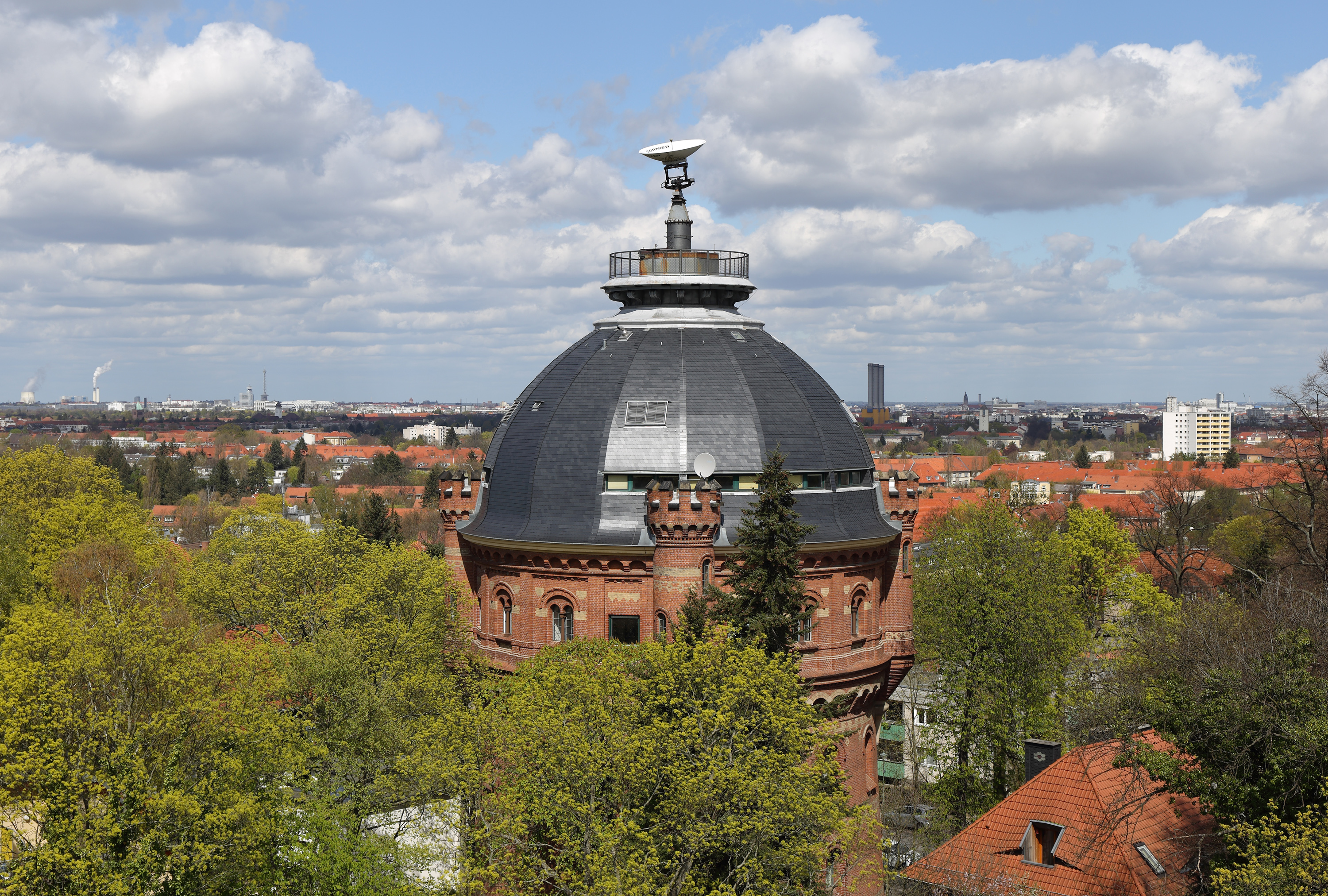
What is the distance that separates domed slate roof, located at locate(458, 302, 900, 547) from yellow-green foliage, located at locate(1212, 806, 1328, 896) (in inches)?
728

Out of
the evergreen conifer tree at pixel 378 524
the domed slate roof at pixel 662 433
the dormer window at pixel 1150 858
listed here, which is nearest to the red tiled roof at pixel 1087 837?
the dormer window at pixel 1150 858

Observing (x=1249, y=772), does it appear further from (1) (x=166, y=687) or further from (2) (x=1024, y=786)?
(1) (x=166, y=687)

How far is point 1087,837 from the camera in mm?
→ 33625

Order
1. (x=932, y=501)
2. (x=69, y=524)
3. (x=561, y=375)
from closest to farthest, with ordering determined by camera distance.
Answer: (x=561, y=375)
(x=69, y=524)
(x=932, y=501)

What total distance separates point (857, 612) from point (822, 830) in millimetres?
15557

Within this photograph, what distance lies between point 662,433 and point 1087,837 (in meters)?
19.4

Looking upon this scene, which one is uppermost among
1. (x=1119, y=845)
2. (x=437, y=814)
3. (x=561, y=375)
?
(x=561, y=375)

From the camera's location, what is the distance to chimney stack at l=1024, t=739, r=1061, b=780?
40.7 meters

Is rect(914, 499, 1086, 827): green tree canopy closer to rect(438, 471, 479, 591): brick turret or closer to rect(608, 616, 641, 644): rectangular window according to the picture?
rect(608, 616, 641, 644): rectangular window

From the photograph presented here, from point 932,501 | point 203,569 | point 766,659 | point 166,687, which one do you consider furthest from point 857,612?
point 932,501

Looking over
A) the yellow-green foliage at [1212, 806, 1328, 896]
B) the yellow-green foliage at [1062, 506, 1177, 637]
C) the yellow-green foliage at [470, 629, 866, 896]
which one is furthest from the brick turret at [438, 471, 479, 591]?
the yellow-green foliage at [1062, 506, 1177, 637]

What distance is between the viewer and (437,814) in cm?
2922

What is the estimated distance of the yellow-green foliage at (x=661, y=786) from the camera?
2753cm

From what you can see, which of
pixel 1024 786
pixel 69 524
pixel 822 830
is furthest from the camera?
pixel 69 524
